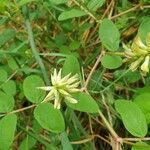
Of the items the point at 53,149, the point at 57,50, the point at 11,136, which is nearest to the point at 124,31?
the point at 57,50

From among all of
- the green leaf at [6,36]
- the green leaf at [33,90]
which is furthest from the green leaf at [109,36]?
the green leaf at [6,36]

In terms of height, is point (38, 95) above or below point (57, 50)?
above

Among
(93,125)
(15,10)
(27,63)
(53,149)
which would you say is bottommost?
(93,125)

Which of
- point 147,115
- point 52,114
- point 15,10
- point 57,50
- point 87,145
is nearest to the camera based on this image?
point 52,114

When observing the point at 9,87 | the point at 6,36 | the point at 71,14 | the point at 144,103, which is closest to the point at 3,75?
the point at 9,87

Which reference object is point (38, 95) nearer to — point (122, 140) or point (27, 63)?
point (122, 140)

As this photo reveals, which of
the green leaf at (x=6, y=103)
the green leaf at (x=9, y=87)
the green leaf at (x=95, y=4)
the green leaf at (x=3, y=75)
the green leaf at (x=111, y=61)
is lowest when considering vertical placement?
the green leaf at (x=9, y=87)

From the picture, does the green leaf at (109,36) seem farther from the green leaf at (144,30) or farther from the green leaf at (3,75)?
the green leaf at (3,75)
